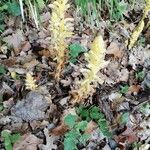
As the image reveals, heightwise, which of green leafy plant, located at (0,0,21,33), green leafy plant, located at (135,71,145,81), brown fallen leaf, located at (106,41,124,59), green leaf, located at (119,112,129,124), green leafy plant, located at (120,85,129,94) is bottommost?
green leaf, located at (119,112,129,124)

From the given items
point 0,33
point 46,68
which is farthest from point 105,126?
point 0,33

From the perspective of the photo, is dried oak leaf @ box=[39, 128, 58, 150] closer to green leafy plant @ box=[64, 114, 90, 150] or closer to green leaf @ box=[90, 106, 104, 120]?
green leafy plant @ box=[64, 114, 90, 150]

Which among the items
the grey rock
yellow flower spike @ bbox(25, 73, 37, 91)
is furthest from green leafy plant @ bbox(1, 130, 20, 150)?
yellow flower spike @ bbox(25, 73, 37, 91)

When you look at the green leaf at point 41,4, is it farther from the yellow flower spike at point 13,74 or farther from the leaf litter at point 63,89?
the yellow flower spike at point 13,74

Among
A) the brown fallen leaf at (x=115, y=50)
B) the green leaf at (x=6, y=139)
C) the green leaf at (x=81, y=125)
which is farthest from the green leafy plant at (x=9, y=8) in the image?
the green leaf at (x=81, y=125)

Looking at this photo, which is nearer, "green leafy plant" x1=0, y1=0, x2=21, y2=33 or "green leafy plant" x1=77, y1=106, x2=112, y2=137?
"green leafy plant" x1=77, y1=106, x2=112, y2=137

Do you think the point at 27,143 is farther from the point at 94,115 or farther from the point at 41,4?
the point at 41,4

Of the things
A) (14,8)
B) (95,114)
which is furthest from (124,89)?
(14,8)
